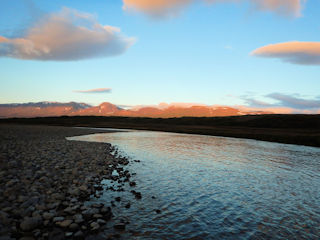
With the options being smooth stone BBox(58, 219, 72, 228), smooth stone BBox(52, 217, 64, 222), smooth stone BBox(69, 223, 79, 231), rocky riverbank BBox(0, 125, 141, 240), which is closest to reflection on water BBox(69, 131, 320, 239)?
rocky riverbank BBox(0, 125, 141, 240)

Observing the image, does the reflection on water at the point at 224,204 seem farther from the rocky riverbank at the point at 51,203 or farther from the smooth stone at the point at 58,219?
the smooth stone at the point at 58,219

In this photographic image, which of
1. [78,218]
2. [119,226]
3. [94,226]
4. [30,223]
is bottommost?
[119,226]

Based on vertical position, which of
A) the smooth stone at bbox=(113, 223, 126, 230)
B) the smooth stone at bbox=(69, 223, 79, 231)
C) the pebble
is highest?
the pebble

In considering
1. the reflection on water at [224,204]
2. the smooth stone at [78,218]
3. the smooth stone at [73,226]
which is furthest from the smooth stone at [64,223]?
the reflection on water at [224,204]

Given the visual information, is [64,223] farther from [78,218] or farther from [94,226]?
[94,226]

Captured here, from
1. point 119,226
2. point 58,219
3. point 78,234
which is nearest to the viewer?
point 78,234

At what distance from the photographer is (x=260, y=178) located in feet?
62.3

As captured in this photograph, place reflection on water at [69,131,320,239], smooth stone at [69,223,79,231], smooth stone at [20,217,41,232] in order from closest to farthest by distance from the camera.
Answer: smooth stone at [20,217,41,232] → smooth stone at [69,223,79,231] → reflection on water at [69,131,320,239]

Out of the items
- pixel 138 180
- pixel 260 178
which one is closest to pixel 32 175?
pixel 138 180

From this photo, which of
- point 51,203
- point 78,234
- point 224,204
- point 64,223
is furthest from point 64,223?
point 224,204

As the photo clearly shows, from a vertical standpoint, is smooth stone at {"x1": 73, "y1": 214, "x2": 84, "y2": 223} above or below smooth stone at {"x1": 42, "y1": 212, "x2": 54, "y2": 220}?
below

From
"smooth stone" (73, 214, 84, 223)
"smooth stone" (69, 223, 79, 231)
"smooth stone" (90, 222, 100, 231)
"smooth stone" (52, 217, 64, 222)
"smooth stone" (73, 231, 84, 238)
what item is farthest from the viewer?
"smooth stone" (73, 214, 84, 223)

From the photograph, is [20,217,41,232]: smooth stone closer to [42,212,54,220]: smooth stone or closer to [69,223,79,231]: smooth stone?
[42,212,54,220]: smooth stone

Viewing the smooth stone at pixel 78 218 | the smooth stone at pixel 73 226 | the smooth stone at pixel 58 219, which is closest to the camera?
the smooth stone at pixel 73 226
